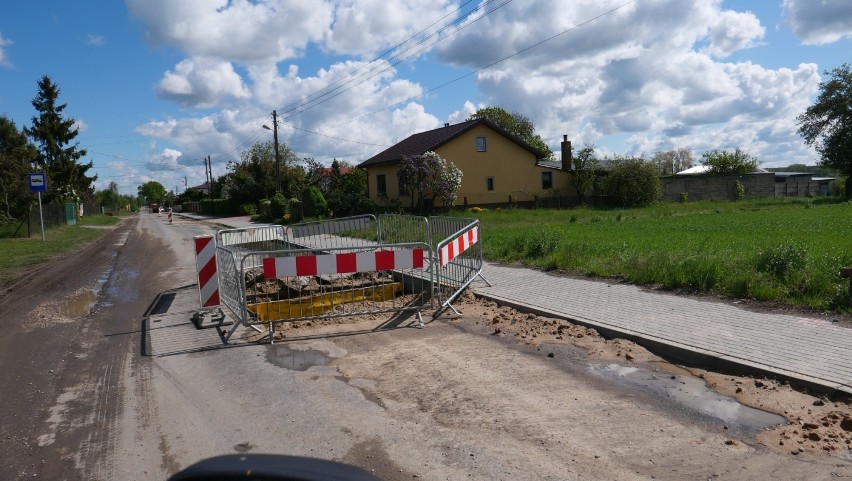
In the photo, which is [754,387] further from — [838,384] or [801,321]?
[801,321]

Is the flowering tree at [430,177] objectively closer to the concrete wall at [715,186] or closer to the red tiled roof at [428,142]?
the red tiled roof at [428,142]

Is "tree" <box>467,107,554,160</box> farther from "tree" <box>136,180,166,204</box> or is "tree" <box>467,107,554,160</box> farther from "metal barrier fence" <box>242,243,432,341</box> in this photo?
"tree" <box>136,180,166,204</box>

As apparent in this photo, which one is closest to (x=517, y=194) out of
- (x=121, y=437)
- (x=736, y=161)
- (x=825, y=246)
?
(x=825, y=246)

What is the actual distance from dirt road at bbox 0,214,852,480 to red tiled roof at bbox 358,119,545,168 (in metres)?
30.9

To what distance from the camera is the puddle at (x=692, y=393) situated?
15.8 ft

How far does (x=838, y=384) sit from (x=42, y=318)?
35.9ft

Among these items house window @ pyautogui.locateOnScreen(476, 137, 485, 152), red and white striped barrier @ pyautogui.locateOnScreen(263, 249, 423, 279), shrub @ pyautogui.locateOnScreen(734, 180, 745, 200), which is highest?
house window @ pyautogui.locateOnScreen(476, 137, 485, 152)

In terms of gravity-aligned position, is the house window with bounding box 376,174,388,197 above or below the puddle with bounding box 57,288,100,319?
above

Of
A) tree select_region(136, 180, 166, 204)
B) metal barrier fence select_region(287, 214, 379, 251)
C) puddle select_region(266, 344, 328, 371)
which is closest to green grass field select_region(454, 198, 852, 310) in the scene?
metal barrier fence select_region(287, 214, 379, 251)

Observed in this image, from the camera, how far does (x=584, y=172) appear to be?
42250 mm

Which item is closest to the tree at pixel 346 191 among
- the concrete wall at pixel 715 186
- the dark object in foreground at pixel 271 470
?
the concrete wall at pixel 715 186

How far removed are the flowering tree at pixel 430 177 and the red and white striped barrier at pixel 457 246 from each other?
24.4m

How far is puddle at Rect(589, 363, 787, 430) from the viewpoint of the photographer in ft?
15.8

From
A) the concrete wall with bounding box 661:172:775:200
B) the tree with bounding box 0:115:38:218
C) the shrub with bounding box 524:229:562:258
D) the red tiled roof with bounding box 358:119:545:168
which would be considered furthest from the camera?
the concrete wall with bounding box 661:172:775:200
